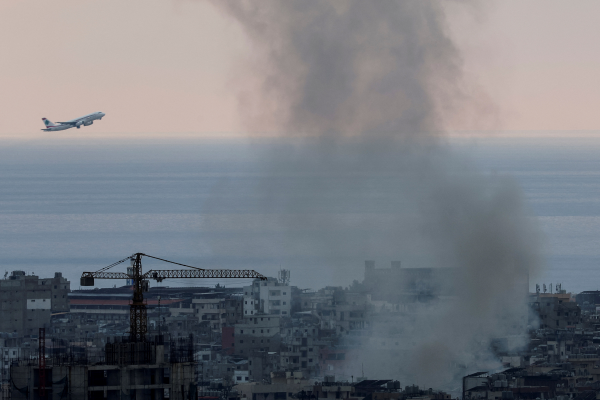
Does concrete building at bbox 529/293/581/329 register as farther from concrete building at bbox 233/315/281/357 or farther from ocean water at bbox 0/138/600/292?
concrete building at bbox 233/315/281/357

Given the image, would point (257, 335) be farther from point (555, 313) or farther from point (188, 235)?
point (188, 235)

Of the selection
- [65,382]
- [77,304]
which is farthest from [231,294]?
[65,382]

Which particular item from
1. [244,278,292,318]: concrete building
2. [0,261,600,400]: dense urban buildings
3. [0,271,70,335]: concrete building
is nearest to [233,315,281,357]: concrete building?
[0,261,600,400]: dense urban buildings

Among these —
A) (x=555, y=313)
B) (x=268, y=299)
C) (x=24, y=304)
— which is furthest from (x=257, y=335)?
(x=555, y=313)

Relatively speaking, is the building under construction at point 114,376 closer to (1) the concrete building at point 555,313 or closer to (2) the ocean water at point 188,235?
(1) the concrete building at point 555,313

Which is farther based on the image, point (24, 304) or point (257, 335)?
point (24, 304)

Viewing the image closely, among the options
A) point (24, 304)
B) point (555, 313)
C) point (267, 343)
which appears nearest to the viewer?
point (267, 343)

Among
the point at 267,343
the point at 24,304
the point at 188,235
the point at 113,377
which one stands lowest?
the point at 113,377

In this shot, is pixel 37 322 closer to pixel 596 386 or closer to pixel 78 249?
pixel 596 386
